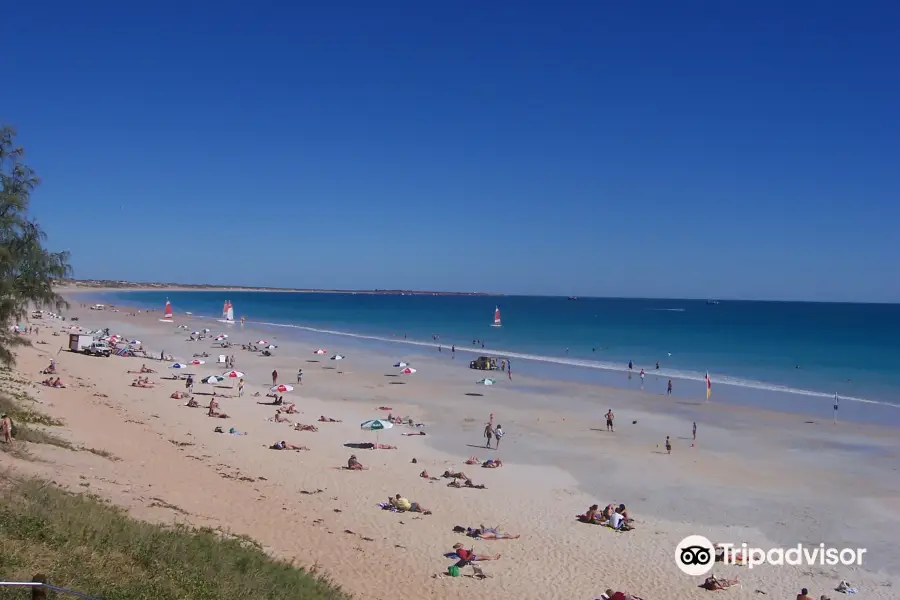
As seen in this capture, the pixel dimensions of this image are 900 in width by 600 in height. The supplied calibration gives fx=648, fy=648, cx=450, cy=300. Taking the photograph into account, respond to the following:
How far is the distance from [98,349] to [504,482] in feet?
109

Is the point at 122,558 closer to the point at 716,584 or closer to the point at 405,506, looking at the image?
the point at 405,506

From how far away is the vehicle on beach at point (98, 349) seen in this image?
136ft

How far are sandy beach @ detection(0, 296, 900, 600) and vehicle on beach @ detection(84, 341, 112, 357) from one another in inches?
276

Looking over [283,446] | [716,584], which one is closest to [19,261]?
A: [283,446]

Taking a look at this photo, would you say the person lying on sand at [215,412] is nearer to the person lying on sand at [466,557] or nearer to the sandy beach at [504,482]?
the sandy beach at [504,482]

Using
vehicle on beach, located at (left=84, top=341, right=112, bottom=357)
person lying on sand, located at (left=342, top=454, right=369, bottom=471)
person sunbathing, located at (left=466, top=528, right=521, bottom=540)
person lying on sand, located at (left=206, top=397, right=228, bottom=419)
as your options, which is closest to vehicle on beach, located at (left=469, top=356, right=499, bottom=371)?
person lying on sand, located at (left=206, top=397, right=228, bottom=419)

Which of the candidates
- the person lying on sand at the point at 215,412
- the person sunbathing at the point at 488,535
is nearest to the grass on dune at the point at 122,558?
the person sunbathing at the point at 488,535

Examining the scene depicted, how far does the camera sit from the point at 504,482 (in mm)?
18750

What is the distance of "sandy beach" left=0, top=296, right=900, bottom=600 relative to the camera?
12.7 meters

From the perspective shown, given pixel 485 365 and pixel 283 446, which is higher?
pixel 485 365

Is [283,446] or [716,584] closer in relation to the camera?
[716,584]

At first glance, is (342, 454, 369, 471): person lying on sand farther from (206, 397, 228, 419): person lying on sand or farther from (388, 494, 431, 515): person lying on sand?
(206, 397, 228, 419): person lying on sand

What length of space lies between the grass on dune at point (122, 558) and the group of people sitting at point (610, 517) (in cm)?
724

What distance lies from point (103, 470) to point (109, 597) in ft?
30.5
